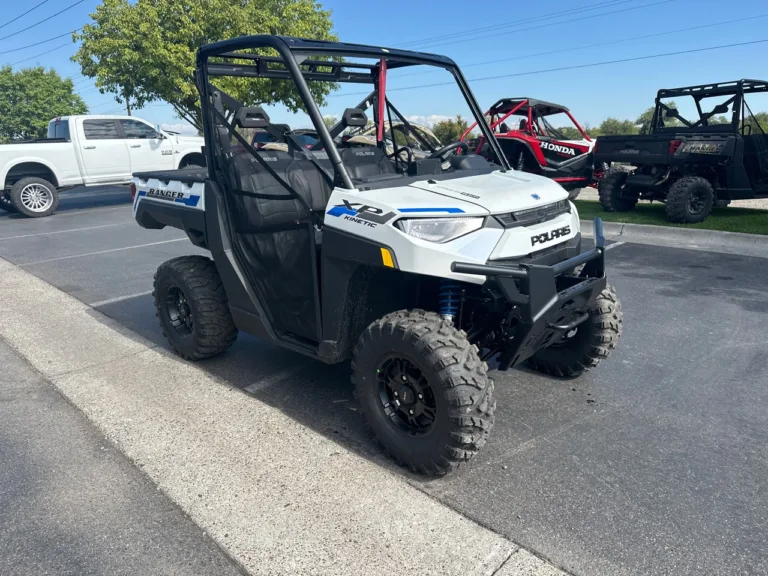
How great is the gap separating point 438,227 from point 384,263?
1.01 ft

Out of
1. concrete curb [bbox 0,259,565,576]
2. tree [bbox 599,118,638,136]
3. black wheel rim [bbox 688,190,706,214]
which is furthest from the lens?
tree [bbox 599,118,638,136]

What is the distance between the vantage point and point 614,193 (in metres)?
10.9

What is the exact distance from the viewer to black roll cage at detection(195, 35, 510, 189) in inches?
123

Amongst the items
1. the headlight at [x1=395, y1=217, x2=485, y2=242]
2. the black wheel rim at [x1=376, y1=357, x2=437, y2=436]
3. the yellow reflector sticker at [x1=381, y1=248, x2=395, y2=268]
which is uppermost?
the headlight at [x1=395, y1=217, x2=485, y2=242]

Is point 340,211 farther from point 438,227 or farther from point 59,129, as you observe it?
point 59,129

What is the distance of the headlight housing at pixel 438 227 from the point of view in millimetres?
2779

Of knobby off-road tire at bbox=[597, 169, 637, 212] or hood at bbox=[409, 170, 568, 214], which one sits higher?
hood at bbox=[409, 170, 568, 214]

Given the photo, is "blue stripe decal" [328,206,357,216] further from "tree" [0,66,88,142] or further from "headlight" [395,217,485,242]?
"tree" [0,66,88,142]

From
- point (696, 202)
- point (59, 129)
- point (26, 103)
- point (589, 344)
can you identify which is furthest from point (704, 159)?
point (26, 103)

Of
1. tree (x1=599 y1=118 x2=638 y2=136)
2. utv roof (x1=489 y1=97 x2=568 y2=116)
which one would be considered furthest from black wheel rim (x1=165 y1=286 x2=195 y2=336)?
tree (x1=599 y1=118 x2=638 y2=136)

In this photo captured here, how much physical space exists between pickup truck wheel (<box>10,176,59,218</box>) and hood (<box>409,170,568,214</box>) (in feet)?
42.0

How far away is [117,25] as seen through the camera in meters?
16.8

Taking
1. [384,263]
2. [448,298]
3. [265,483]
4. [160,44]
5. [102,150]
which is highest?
[160,44]

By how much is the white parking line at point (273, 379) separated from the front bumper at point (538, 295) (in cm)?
165
